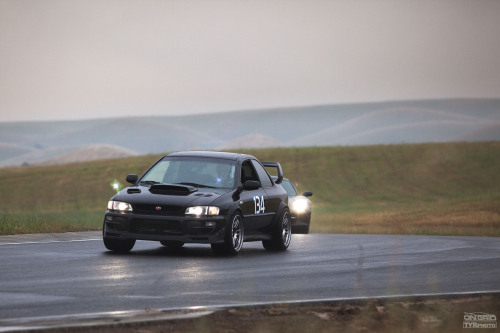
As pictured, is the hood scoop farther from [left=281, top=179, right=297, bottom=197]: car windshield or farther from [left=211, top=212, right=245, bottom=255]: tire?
[left=281, top=179, right=297, bottom=197]: car windshield

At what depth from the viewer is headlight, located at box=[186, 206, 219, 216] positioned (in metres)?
16.6

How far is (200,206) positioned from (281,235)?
308 centimetres

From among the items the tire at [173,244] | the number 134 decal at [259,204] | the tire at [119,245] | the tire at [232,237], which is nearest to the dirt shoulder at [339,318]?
the tire at [232,237]

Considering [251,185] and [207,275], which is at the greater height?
[251,185]

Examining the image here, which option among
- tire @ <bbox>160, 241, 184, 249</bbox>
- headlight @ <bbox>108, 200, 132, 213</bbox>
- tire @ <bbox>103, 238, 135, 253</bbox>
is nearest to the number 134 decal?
tire @ <bbox>160, 241, 184, 249</bbox>

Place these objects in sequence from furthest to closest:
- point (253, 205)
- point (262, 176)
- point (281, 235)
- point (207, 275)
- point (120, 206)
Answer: point (262, 176)
point (281, 235)
point (253, 205)
point (120, 206)
point (207, 275)

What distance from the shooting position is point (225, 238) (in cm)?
1694

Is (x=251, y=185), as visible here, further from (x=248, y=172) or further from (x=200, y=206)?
(x=248, y=172)

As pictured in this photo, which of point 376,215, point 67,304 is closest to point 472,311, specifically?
point 67,304

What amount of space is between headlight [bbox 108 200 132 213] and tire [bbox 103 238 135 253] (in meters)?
0.67

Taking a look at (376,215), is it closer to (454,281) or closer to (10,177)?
(454,281)

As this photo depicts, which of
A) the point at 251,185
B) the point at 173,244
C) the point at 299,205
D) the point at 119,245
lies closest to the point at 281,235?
the point at 251,185

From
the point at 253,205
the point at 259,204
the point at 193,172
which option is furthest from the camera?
the point at 259,204

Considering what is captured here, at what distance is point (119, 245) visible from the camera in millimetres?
17672
